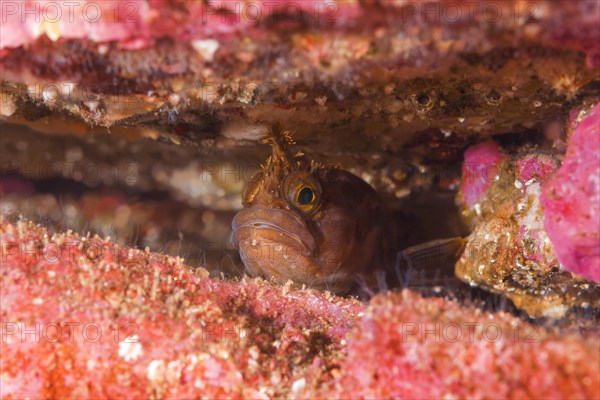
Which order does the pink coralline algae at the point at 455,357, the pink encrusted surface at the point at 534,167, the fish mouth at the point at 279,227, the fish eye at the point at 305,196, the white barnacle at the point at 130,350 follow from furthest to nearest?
1. the fish eye at the point at 305,196
2. the fish mouth at the point at 279,227
3. the pink encrusted surface at the point at 534,167
4. the white barnacle at the point at 130,350
5. the pink coralline algae at the point at 455,357

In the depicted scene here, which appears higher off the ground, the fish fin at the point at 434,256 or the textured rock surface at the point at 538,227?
the fish fin at the point at 434,256

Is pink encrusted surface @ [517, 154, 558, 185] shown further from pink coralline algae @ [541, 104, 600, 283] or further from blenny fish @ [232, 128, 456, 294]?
blenny fish @ [232, 128, 456, 294]

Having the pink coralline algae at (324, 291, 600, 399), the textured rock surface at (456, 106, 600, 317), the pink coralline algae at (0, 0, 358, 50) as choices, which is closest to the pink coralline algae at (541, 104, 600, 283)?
the textured rock surface at (456, 106, 600, 317)

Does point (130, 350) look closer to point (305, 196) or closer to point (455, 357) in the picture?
point (455, 357)

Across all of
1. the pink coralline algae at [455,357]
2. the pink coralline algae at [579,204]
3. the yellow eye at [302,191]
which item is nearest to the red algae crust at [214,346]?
the pink coralline algae at [455,357]

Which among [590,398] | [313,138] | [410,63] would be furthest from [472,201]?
[590,398]

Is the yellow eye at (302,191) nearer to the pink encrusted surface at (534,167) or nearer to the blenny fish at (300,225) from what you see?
the blenny fish at (300,225)

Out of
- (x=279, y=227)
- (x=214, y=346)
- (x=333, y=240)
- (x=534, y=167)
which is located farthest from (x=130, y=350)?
(x=534, y=167)
